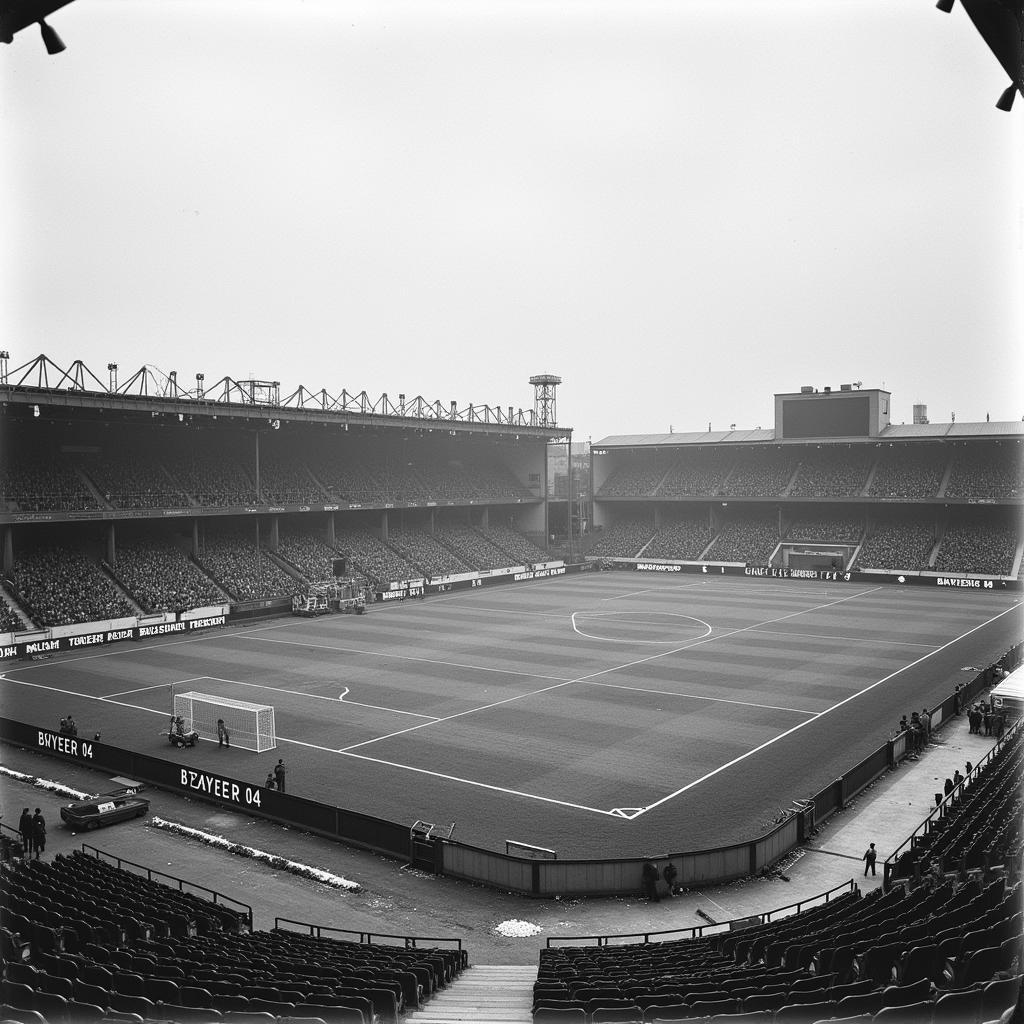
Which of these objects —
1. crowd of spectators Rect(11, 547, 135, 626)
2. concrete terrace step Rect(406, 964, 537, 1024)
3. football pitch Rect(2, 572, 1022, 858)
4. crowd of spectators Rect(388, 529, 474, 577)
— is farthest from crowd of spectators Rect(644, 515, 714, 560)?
concrete terrace step Rect(406, 964, 537, 1024)

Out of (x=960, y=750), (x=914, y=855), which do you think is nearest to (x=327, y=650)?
(x=960, y=750)

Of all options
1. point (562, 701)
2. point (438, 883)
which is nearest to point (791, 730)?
point (562, 701)

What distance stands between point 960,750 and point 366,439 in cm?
6783

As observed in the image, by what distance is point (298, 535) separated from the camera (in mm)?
78062

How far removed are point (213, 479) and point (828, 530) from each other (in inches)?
2332

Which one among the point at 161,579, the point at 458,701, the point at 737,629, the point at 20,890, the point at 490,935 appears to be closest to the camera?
the point at 20,890

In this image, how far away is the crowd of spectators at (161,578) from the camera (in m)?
59.2

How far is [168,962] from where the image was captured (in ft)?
41.1

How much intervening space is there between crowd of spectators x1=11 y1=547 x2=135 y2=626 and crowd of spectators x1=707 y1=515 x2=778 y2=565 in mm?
58966

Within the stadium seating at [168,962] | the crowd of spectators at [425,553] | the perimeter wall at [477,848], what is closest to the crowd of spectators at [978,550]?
the crowd of spectators at [425,553]

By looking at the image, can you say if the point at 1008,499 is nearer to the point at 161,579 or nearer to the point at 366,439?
the point at 366,439

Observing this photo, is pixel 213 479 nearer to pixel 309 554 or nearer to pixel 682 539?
pixel 309 554

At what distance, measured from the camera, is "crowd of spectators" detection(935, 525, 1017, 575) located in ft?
257

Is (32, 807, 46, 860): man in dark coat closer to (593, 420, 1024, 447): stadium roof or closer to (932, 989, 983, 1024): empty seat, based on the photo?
(932, 989, 983, 1024): empty seat
